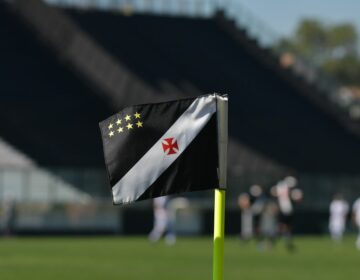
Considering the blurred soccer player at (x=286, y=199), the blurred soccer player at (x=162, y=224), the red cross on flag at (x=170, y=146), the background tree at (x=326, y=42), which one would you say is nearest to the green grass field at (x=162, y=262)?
the blurred soccer player at (x=286, y=199)

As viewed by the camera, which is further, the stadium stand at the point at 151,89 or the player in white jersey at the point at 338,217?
the stadium stand at the point at 151,89

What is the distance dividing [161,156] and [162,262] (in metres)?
20.2

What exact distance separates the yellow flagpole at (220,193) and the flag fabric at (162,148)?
0.15 ft

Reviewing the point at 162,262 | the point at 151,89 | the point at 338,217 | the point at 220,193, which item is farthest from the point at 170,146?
the point at 151,89

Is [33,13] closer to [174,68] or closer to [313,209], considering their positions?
[174,68]

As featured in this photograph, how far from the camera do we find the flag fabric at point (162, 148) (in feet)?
33.7

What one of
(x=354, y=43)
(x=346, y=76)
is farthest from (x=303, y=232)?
(x=354, y=43)

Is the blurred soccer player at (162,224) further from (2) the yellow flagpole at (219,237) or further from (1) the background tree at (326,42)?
(1) the background tree at (326,42)

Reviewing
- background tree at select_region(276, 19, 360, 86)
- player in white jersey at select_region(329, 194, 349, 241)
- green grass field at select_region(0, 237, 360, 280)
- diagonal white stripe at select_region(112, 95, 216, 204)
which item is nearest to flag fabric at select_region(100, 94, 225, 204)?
diagonal white stripe at select_region(112, 95, 216, 204)

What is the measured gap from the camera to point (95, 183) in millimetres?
56594

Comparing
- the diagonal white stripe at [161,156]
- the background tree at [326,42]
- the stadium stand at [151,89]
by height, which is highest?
the background tree at [326,42]

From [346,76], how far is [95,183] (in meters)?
110

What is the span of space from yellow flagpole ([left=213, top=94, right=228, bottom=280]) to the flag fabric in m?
0.05

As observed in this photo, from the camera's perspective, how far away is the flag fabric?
33.7 ft
